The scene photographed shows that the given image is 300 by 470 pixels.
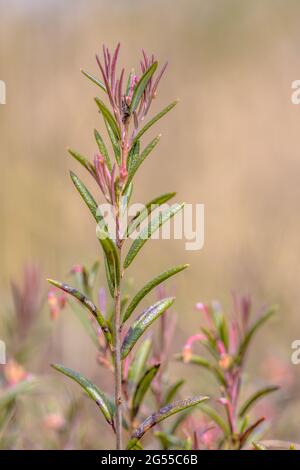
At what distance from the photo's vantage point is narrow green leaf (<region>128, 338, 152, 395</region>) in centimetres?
100

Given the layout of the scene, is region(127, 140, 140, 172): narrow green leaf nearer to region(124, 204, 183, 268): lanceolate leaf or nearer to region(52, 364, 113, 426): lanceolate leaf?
region(124, 204, 183, 268): lanceolate leaf

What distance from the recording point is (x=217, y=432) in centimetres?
121

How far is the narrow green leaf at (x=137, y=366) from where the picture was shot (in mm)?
996

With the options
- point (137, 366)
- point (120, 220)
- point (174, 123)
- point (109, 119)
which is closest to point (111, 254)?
point (120, 220)

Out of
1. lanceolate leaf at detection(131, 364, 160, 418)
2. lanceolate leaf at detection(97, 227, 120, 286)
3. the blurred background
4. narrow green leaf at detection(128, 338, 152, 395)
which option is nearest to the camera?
lanceolate leaf at detection(97, 227, 120, 286)

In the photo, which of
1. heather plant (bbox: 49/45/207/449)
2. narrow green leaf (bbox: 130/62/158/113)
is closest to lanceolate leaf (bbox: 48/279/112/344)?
heather plant (bbox: 49/45/207/449)

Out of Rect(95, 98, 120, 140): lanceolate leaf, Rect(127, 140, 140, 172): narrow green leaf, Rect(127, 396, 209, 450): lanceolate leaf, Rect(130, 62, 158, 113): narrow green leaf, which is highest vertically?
Rect(130, 62, 158, 113): narrow green leaf

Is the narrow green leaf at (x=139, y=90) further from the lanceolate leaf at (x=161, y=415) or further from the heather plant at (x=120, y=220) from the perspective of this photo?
the lanceolate leaf at (x=161, y=415)

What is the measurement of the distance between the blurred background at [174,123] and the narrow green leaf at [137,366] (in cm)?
178

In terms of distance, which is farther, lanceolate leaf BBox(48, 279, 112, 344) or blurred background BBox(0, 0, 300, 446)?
blurred background BBox(0, 0, 300, 446)

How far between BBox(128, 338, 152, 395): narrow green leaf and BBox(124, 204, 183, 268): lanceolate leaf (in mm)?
261

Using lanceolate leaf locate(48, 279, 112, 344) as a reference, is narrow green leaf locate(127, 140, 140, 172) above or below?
above

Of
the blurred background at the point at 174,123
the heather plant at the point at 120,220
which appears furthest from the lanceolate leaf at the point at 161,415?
the blurred background at the point at 174,123

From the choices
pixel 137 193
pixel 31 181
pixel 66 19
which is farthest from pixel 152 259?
pixel 66 19
